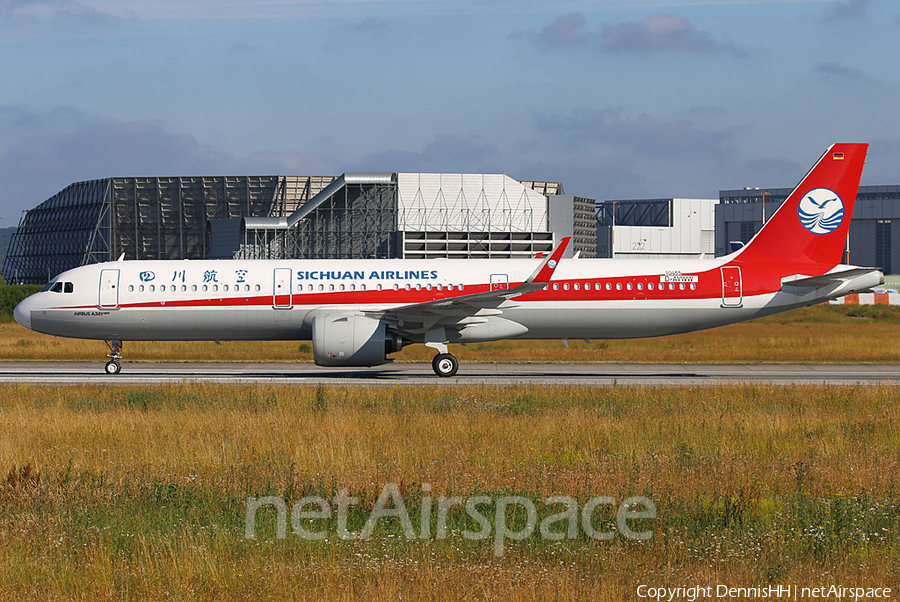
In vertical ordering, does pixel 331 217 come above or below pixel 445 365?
above

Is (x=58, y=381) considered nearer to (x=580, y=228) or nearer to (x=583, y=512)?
(x=583, y=512)

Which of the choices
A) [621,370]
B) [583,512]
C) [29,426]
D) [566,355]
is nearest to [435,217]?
[566,355]

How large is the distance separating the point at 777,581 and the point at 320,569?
401cm

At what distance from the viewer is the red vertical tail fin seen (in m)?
29.8

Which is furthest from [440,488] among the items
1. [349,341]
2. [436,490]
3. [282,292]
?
[282,292]

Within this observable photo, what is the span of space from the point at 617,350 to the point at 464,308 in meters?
14.0

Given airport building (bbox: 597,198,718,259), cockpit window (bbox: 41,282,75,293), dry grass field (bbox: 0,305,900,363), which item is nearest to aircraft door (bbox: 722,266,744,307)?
dry grass field (bbox: 0,305,900,363)

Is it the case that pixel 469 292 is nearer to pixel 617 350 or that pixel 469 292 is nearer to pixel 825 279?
pixel 825 279

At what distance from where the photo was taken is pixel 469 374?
2883cm

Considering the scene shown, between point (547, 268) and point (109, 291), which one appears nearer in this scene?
point (547, 268)

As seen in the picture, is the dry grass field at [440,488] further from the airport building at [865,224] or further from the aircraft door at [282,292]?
the airport building at [865,224]

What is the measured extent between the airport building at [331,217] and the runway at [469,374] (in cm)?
6122

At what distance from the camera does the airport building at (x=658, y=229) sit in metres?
129

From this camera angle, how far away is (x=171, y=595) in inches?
284
